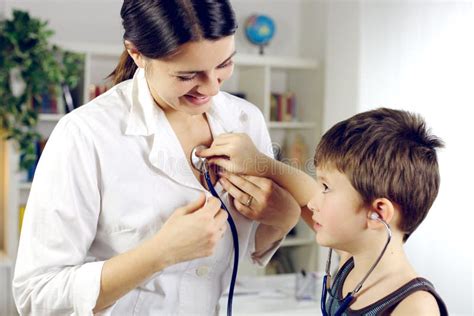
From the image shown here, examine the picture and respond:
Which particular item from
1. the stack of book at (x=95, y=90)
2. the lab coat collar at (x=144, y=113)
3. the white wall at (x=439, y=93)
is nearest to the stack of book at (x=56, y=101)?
the stack of book at (x=95, y=90)

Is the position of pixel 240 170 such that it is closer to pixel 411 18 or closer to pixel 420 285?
pixel 420 285

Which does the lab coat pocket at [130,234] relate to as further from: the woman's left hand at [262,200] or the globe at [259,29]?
the globe at [259,29]

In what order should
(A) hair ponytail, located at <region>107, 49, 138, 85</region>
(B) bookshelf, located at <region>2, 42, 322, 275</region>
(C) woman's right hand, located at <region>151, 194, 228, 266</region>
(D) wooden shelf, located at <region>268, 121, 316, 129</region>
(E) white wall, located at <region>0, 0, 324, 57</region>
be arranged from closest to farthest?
(C) woman's right hand, located at <region>151, 194, 228, 266</region>, (A) hair ponytail, located at <region>107, 49, 138, 85</region>, (B) bookshelf, located at <region>2, 42, 322, 275</region>, (E) white wall, located at <region>0, 0, 324, 57</region>, (D) wooden shelf, located at <region>268, 121, 316, 129</region>

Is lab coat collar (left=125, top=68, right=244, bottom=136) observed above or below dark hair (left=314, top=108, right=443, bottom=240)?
above

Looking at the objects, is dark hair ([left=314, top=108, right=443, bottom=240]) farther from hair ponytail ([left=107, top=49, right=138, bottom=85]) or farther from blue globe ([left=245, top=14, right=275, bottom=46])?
blue globe ([left=245, top=14, right=275, bottom=46])

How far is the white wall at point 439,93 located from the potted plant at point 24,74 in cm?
162

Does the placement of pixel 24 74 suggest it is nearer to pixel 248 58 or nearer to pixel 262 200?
pixel 248 58

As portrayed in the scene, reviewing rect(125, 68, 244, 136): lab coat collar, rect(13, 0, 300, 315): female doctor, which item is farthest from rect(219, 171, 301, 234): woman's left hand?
rect(125, 68, 244, 136): lab coat collar

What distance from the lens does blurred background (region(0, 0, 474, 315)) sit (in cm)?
281

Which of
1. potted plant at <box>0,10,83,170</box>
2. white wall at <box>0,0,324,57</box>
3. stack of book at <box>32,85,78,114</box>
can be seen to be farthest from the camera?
white wall at <box>0,0,324,57</box>

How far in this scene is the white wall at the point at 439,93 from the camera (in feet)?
9.04

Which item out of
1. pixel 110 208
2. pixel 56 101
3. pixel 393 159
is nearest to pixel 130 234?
pixel 110 208

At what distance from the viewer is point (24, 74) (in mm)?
3203

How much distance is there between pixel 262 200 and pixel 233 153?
0.39 feet
